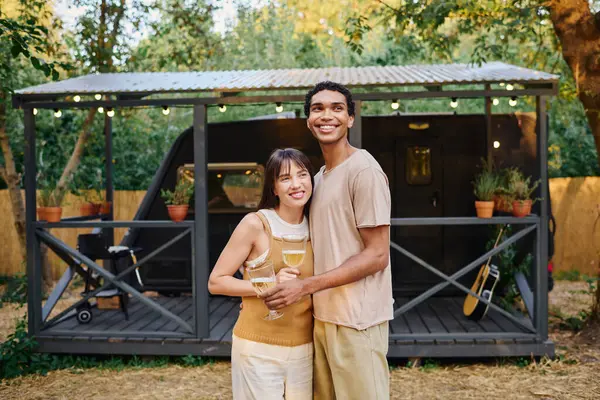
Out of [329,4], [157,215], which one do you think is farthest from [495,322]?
[329,4]

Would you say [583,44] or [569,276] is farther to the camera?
[569,276]

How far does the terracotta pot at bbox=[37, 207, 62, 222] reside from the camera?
6.64 meters

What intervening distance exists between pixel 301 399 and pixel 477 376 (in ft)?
13.0

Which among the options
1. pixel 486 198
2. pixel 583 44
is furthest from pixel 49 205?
pixel 583 44

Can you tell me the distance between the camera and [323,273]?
2.54m

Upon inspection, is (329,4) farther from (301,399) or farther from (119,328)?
(301,399)

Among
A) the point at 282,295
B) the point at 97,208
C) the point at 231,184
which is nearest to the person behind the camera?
the point at 282,295

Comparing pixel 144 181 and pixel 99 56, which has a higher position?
pixel 99 56

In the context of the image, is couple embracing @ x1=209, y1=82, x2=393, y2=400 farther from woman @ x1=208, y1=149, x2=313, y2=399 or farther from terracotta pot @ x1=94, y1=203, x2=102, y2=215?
terracotta pot @ x1=94, y1=203, x2=102, y2=215

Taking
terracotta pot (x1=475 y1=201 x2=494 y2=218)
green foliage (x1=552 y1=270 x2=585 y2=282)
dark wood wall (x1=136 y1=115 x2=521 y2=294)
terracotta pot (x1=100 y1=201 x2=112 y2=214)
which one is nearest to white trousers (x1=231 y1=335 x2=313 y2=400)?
terracotta pot (x1=475 y1=201 x2=494 y2=218)

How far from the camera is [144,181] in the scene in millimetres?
13945

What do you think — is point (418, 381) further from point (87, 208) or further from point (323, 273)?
point (87, 208)

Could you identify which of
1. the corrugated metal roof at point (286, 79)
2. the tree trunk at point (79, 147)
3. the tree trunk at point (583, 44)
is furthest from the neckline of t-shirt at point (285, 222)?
the tree trunk at point (79, 147)

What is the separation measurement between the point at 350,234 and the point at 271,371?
0.66 meters
